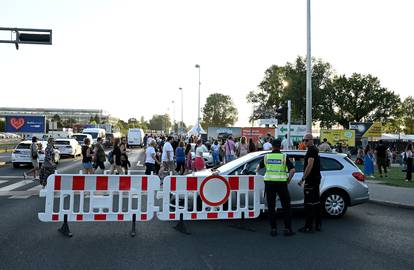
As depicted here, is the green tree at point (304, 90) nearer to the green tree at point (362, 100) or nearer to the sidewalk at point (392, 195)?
the green tree at point (362, 100)

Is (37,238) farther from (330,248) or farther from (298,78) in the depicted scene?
(298,78)

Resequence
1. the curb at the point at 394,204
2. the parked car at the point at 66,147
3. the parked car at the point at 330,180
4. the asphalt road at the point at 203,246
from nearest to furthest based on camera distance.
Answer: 1. the asphalt road at the point at 203,246
2. the parked car at the point at 330,180
3. the curb at the point at 394,204
4. the parked car at the point at 66,147

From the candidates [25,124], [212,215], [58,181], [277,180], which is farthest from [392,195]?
[25,124]

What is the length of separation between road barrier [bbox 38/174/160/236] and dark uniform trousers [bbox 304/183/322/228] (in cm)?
282

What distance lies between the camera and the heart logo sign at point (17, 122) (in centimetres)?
4750

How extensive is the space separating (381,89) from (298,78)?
13.2 metres

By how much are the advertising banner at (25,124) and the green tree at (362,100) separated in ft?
144

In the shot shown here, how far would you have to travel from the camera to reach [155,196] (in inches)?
314

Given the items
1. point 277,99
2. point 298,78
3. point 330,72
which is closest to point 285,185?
point 298,78

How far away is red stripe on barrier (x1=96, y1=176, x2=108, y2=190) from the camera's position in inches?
296

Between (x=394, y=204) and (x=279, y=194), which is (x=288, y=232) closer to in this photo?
(x=279, y=194)

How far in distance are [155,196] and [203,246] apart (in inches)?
69.2

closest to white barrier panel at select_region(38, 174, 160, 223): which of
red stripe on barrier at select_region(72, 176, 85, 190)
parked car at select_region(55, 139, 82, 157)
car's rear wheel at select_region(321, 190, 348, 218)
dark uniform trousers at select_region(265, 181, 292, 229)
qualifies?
red stripe on barrier at select_region(72, 176, 85, 190)

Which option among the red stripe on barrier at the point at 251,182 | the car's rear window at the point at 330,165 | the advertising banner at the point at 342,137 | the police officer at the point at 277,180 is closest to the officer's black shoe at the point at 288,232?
the police officer at the point at 277,180
